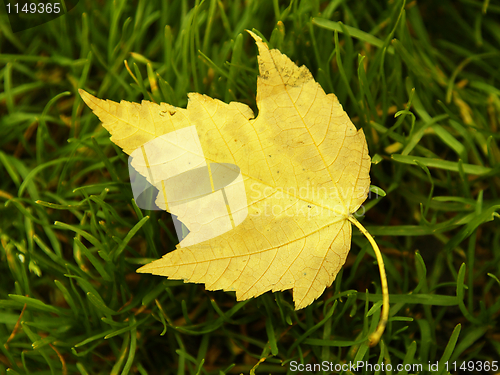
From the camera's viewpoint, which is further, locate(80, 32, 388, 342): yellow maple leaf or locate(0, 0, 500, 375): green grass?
locate(0, 0, 500, 375): green grass

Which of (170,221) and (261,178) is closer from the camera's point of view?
(261,178)

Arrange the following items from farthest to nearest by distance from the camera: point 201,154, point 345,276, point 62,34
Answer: point 62,34 < point 345,276 < point 201,154

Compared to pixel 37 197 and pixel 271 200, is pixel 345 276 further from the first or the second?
pixel 37 197

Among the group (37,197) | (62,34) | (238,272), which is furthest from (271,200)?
(62,34)

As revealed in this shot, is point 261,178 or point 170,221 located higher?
point 261,178
